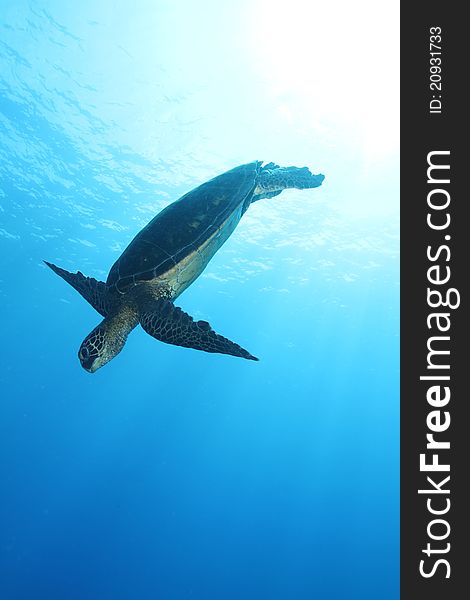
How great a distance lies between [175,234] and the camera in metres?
5.27

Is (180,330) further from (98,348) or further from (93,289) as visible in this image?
(93,289)

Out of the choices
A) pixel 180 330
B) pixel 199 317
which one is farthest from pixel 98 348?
pixel 199 317

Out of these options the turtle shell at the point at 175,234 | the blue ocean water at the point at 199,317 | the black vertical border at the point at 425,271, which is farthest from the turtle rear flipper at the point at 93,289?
the blue ocean water at the point at 199,317

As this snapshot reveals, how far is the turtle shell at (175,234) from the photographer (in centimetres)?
508

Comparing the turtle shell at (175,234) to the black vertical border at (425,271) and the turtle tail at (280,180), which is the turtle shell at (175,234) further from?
the black vertical border at (425,271)

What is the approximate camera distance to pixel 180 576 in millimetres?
43438

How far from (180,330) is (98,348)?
108 centimetres

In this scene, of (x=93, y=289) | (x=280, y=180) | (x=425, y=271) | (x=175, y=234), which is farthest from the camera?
(x=280, y=180)

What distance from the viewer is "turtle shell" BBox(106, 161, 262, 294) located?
508 cm

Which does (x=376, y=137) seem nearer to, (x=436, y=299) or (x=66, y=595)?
(x=436, y=299)

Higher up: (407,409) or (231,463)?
(231,463)

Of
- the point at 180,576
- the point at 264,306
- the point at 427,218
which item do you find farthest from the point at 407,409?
the point at 180,576

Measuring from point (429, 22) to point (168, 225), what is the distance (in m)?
3.62

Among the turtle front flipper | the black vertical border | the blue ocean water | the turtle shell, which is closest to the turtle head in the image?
the turtle front flipper
